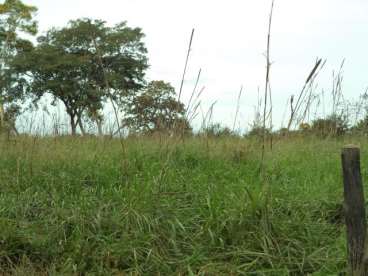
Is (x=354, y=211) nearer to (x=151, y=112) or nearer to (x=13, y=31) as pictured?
(x=151, y=112)

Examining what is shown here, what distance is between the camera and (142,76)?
32.6 metres

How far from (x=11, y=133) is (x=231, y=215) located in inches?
126

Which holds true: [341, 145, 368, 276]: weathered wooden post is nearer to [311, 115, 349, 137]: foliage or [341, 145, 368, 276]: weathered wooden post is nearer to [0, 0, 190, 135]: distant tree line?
[311, 115, 349, 137]: foliage

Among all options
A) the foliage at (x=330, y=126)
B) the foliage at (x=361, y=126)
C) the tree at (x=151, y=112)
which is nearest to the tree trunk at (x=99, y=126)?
the tree at (x=151, y=112)

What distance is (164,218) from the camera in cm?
325

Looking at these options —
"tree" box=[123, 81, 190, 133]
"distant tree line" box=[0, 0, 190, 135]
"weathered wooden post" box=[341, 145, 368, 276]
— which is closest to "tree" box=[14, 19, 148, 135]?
"distant tree line" box=[0, 0, 190, 135]

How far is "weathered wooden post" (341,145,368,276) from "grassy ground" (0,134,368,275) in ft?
0.87

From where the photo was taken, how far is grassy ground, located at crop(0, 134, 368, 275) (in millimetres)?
2840

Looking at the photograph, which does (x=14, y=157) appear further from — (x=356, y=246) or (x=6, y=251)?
(x=356, y=246)

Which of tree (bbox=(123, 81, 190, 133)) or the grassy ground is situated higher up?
tree (bbox=(123, 81, 190, 133))

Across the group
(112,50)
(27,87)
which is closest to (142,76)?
(112,50)

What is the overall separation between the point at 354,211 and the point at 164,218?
1.33 meters

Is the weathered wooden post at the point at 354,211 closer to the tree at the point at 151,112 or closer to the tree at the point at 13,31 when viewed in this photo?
the tree at the point at 151,112

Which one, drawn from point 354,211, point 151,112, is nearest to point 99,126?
point 151,112
